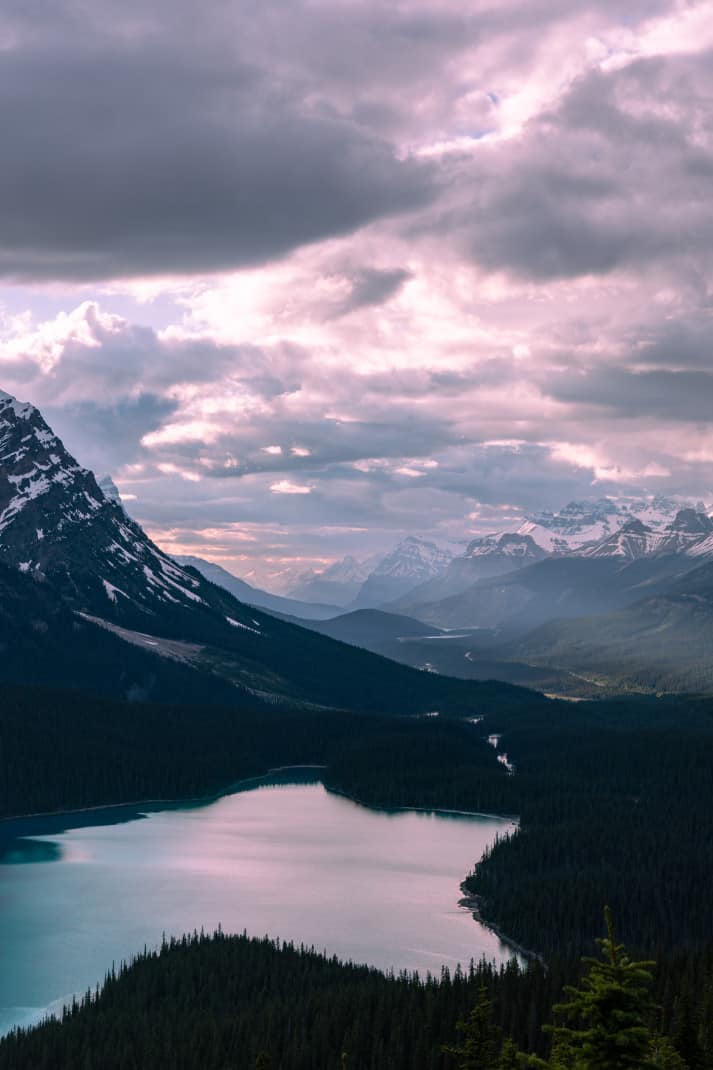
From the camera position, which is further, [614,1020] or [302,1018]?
[302,1018]

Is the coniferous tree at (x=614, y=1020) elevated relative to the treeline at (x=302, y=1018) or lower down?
elevated

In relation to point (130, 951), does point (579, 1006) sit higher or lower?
higher

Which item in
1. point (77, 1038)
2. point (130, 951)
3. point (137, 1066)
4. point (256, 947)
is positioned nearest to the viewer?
point (137, 1066)

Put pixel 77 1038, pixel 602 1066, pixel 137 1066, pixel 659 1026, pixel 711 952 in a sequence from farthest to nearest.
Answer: pixel 711 952 → pixel 77 1038 → pixel 137 1066 → pixel 659 1026 → pixel 602 1066

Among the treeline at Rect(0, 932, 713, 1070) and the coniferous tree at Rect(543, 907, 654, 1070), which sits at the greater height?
the coniferous tree at Rect(543, 907, 654, 1070)

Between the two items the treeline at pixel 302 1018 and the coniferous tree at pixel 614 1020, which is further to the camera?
the treeline at pixel 302 1018

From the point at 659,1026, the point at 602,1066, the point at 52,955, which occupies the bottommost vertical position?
the point at 52,955

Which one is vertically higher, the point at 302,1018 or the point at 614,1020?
the point at 614,1020

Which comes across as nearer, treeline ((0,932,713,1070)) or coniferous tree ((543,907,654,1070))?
coniferous tree ((543,907,654,1070))

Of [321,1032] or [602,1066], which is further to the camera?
[321,1032]

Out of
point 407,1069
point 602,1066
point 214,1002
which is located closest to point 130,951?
point 214,1002

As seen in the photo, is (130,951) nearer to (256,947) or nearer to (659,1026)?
(256,947)
